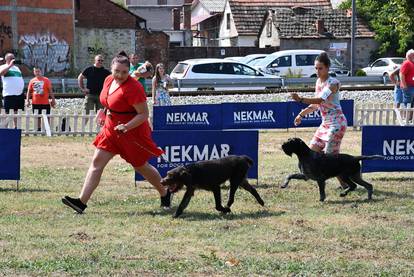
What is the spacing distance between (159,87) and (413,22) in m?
6.65

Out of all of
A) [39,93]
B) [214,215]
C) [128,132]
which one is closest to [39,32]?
[39,93]

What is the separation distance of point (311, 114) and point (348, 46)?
37280 millimetres

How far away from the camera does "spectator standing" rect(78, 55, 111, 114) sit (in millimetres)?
17844

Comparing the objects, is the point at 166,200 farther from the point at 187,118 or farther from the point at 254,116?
the point at 254,116

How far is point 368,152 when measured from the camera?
12125 millimetres

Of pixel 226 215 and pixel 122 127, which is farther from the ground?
pixel 122 127

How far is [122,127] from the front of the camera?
31.1 feet

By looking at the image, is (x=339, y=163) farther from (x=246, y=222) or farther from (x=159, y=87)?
(x=159, y=87)

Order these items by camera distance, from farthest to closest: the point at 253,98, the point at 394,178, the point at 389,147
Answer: the point at 253,98
the point at 394,178
the point at 389,147

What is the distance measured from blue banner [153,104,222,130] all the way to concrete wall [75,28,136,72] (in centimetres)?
2942

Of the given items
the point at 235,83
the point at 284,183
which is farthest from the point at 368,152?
the point at 235,83

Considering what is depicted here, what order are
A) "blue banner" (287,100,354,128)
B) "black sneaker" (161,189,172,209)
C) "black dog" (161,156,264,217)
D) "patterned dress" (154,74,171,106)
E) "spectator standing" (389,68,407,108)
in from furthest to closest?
"blue banner" (287,100,354,128), "spectator standing" (389,68,407,108), "patterned dress" (154,74,171,106), "black sneaker" (161,189,172,209), "black dog" (161,156,264,217)

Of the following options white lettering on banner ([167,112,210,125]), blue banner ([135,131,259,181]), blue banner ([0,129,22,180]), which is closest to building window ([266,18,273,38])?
white lettering on banner ([167,112,210,125])

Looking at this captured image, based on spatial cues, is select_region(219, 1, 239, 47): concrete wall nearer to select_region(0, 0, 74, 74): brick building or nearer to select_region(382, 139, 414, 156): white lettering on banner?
select_region(0, 0, 74, 74): brick building
